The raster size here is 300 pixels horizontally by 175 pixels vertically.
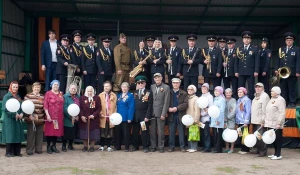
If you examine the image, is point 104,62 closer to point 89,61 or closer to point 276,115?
point 89,61

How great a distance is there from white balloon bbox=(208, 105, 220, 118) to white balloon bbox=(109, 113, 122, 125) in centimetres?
204

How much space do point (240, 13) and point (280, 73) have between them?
7.58m

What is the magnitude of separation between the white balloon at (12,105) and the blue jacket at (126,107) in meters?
2.41

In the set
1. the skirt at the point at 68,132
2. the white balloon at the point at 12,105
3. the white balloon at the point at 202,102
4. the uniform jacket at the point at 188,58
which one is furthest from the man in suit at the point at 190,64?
the white balloon at the point at 12,105

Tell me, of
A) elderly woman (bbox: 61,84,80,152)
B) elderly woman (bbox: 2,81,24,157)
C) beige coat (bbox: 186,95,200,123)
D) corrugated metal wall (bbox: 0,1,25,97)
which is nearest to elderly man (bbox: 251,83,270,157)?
beige coat (bbox: 186,95,200,123)

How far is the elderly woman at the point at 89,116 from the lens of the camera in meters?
9.52

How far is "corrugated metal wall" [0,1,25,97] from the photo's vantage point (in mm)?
17438

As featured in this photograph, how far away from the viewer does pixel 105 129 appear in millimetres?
9750

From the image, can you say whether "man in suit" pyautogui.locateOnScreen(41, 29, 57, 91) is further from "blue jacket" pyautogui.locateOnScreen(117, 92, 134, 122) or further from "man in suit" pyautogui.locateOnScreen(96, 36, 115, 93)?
"blue jacket" pyautogui.locateOnScreen(117, 92, 134, 122)

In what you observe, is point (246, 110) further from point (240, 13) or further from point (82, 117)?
point (240, 13)

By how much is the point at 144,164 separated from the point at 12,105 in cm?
294

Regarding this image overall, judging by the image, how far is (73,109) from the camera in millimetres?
9062

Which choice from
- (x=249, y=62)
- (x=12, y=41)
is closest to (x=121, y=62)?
(x=249, y=62)

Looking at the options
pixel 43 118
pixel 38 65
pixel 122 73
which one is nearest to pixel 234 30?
pixel 38 65
